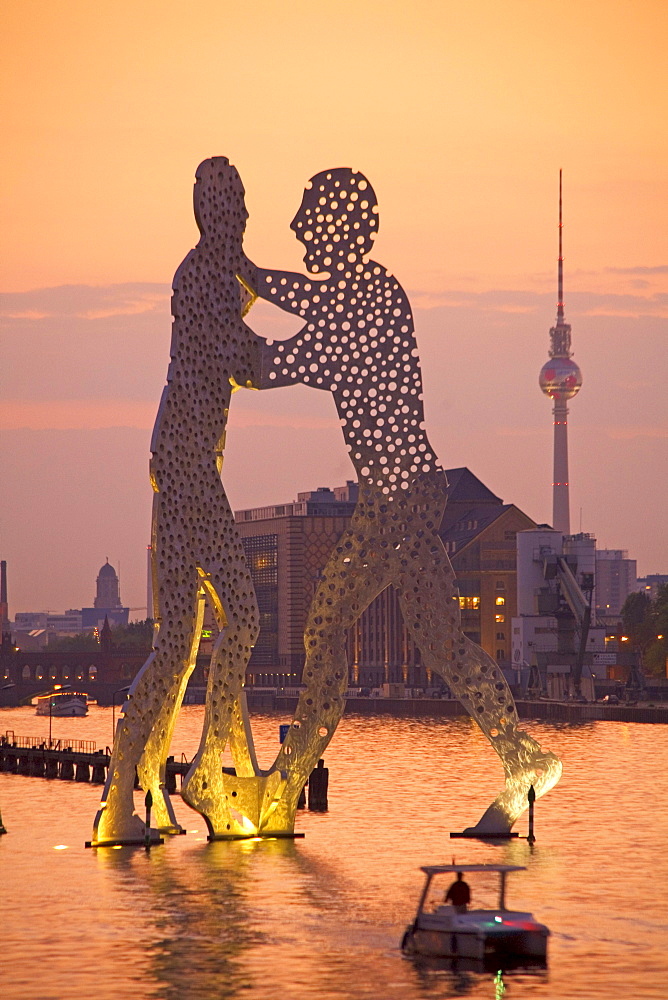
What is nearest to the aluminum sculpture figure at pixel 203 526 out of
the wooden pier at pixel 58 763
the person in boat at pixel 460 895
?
the person in boat at pixel 460 895

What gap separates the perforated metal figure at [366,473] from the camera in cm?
3919

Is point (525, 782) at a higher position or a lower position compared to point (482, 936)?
higher

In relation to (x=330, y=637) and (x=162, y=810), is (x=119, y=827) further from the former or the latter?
(x=330, y=637)

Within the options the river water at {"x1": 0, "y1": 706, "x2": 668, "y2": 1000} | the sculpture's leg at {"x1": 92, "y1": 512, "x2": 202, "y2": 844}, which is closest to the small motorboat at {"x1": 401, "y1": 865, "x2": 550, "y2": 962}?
the river water at {"x1": 0, "y1": 706, "x2": 668, "y2": 1000}

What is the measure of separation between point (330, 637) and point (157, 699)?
3.82 m


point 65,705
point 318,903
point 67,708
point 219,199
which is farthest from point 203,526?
point 65,705

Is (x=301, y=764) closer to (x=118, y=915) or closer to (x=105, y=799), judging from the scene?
(x=105, y=799)

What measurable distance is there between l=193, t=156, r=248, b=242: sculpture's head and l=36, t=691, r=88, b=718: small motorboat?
104744mm

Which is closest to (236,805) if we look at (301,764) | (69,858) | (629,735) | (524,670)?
(301,764)

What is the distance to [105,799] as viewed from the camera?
127ft

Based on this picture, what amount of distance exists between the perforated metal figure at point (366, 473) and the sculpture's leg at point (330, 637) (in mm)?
21

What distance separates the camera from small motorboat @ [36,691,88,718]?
143 m

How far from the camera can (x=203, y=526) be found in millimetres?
39031

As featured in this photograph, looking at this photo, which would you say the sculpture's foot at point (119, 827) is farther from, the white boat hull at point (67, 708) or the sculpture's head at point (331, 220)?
the white boat hull at point (67, 708)
